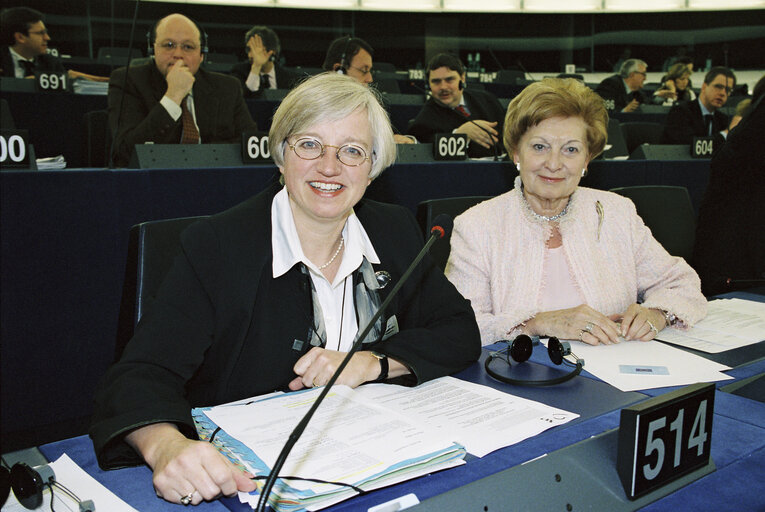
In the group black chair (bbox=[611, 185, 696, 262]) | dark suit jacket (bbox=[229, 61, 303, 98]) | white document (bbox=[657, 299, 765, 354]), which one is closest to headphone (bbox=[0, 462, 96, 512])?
white document (bbox=[657, 299, 765, 354])

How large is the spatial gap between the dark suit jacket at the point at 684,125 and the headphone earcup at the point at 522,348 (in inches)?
174

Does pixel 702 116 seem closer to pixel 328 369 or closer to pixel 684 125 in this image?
pixel 684 125

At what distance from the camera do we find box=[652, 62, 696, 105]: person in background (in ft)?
24.4

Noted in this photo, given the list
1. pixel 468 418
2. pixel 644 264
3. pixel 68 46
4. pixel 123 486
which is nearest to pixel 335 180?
pixel 468 418

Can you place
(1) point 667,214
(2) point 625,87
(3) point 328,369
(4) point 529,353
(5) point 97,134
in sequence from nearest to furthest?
(3) point 328,369
(4) point 529,353
(1) point 667,214
(5) point 97,134
(2) point 625,87

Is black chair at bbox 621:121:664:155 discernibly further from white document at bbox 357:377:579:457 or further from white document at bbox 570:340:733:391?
white document at bbox 357:377:579:457

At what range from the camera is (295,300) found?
1166mm

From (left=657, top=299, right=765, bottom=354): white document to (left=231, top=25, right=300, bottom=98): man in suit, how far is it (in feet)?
12.9

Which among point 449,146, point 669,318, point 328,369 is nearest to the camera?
point 328,369

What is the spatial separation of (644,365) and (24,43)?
516cm

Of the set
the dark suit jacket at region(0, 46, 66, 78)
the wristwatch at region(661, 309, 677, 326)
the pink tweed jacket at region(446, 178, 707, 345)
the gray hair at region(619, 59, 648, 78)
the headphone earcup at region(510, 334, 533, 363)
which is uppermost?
the gray hair at region(619, 59, 648, 78)

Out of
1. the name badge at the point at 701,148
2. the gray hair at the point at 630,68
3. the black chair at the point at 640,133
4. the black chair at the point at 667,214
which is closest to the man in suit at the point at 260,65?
the black chair at the point at 640,133

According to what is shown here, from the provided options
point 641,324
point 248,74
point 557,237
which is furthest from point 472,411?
point 248,74

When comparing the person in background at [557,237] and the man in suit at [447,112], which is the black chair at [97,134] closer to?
the man in suit at [447,112]
